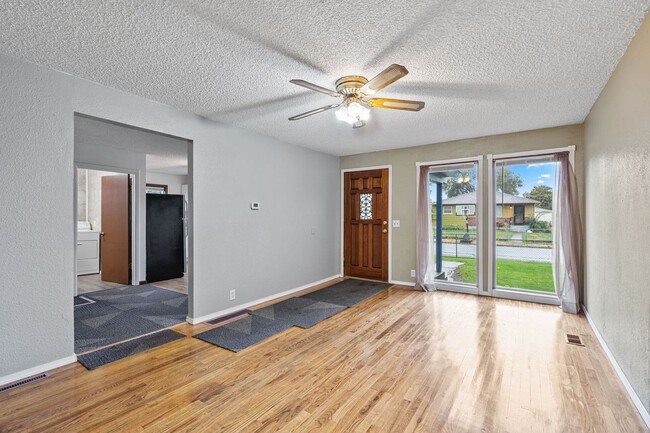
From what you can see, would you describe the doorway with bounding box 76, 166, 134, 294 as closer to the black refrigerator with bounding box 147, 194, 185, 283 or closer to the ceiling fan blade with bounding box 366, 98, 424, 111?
the black refrigerator with bounding box 147, 194, 185, 283

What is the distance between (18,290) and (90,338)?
3.38 ft

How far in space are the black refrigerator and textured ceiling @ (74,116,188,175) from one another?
866mm

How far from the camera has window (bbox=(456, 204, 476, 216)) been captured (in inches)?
191

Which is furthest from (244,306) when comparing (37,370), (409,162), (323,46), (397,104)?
(409,162)

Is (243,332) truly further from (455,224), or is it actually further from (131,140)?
(455,224)

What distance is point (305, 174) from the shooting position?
531 cm

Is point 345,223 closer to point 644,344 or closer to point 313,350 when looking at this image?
point 313,350

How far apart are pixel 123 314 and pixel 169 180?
5.32 metres

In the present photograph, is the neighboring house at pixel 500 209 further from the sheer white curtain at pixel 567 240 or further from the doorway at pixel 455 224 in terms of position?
the sheer white curtain at pixel 567 240

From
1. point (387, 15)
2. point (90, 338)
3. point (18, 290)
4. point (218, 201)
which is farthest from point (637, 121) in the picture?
point (90, 338)

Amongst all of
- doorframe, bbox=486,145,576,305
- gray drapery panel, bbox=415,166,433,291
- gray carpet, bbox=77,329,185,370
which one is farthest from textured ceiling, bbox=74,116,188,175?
doorframe, bbox=486,145,576,305

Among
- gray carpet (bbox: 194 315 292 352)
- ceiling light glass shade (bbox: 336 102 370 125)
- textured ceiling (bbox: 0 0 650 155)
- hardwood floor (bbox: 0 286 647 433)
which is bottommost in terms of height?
hardwood floor (bbox: 0 286 647 433)

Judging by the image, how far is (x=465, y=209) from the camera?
496cm

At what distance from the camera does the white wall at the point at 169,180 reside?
809 centimetres
